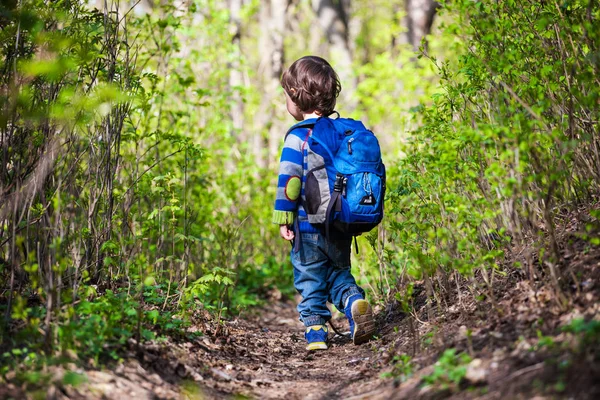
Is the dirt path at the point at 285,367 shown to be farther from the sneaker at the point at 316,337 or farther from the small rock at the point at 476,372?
the small rock at the point at 476,372

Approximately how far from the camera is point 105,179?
12.7ft

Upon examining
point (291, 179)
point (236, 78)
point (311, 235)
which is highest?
point (236, 78)

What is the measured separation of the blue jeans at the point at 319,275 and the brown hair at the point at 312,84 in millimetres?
886

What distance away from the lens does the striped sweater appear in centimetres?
390

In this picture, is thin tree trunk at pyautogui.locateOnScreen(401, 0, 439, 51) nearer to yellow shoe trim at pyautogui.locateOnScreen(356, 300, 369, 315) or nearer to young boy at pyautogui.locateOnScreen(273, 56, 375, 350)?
young boy at pyautogui.locateOnScreen(273, 56, 375, 350)

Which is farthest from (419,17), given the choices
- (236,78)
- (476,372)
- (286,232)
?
(476,372)

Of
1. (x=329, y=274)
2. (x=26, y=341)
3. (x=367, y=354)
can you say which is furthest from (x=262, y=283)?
(x=26, y=341)

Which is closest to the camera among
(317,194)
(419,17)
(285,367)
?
(285,367)

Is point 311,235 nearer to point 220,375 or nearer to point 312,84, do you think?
point 312,84

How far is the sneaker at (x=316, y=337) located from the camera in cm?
405

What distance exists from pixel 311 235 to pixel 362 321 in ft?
2.11

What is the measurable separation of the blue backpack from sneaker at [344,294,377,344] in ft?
1.45

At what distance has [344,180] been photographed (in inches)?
149

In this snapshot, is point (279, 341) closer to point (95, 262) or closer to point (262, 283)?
point (95, 262)
